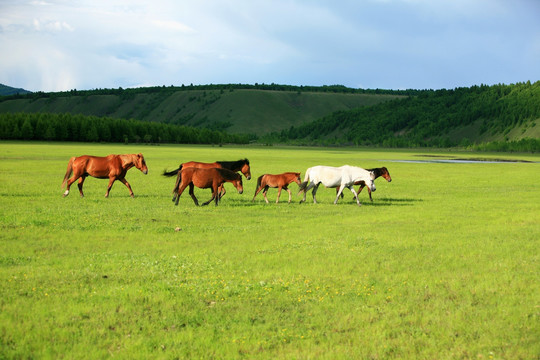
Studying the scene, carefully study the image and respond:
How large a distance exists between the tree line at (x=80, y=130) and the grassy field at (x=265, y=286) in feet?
394

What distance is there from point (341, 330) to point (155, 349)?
2682mm

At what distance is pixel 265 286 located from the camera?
32.7ft

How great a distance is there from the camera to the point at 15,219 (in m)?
17.4

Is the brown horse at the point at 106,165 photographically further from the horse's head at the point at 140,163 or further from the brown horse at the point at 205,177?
the brown horse at the point at 205,177

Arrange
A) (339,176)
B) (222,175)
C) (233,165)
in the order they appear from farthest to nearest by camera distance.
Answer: (233,165)
(339,176)
(222,175)

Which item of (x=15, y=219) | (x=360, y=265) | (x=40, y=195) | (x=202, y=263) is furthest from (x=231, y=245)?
(x=40, y=195)

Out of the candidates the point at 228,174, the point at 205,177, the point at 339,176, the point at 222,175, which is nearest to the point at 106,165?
the point at 205,177

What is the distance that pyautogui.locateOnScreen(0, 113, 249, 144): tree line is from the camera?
421 feet

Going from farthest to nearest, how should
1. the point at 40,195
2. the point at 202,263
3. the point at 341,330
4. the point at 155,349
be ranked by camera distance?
the point at 40,195 → the point at 202,263 → the point at 341,330 → the point at 155,349

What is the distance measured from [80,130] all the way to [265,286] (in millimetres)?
137172

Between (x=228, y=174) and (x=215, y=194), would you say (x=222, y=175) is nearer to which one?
(x=228, y=174)

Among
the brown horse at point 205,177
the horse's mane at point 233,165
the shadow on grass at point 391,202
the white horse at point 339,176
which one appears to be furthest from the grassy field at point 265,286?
the shadow on grass at point 391,202

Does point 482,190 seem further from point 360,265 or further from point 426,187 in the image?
point 360,265

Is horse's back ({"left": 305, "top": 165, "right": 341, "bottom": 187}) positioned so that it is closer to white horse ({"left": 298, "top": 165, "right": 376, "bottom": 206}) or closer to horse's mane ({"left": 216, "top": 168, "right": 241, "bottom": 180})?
white horse ({"left": 298, "top": 165, "right": 376, "bottom": 206})
